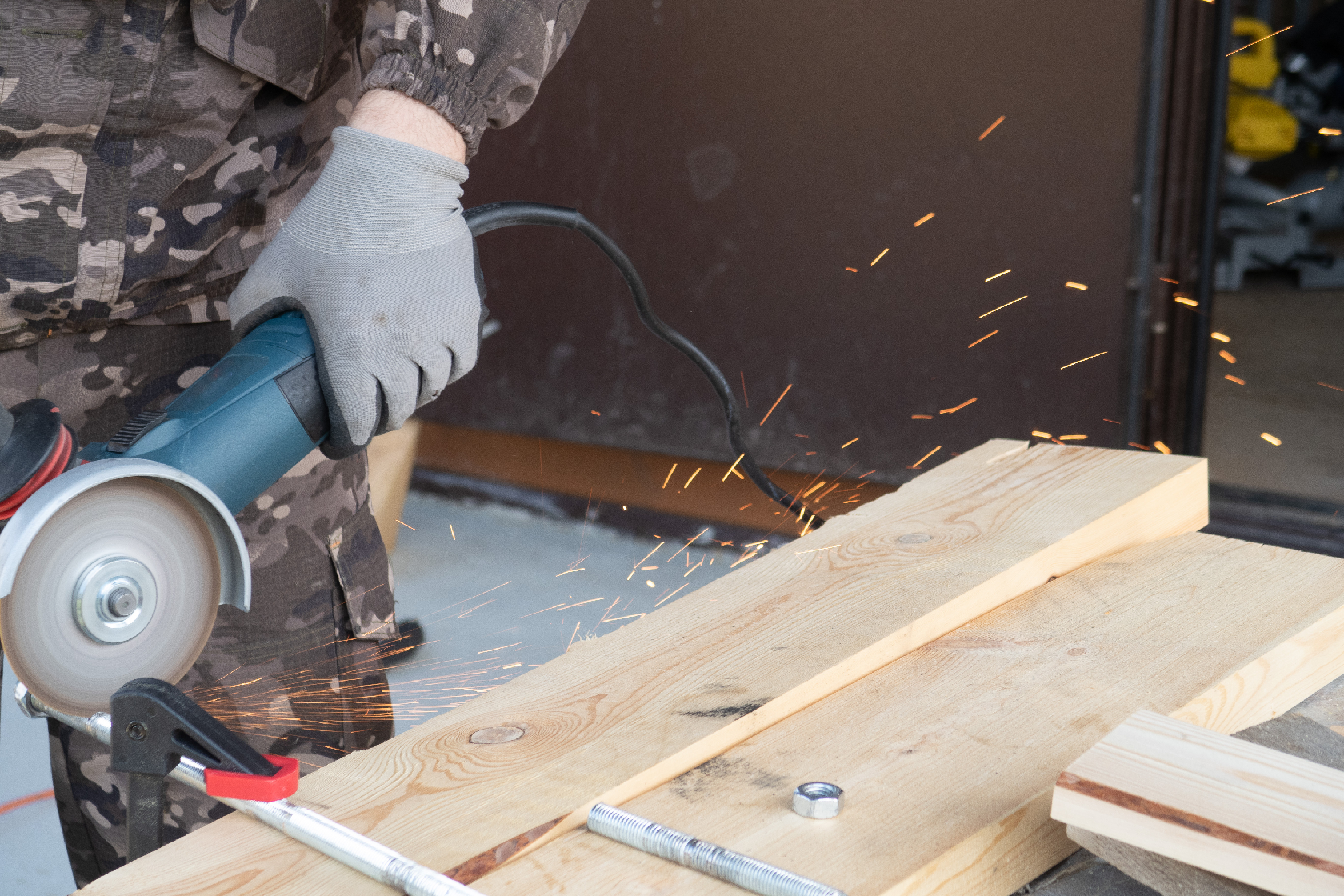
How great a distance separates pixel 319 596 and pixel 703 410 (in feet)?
7.84

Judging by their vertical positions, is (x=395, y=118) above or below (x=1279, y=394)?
above

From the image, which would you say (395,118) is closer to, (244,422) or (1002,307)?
(244,422)

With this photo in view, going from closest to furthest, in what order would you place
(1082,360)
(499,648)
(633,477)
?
(499,648) < (1082,360) < (633,477)

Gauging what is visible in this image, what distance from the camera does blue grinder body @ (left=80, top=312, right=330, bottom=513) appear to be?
1.05 meters

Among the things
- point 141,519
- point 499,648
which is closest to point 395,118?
point 141,519

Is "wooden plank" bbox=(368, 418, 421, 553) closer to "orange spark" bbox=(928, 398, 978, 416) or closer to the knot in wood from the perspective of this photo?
"orange spark" bbox=(928, 398, 978, 416)

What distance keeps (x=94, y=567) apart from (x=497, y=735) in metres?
0.36

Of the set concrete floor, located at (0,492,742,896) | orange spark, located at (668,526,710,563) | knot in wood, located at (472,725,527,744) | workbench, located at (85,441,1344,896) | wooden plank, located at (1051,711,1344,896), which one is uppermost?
wooden plank, located at (1051,711,1344,896)

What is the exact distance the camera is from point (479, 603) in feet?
11.0

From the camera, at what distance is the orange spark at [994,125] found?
3.08 metres

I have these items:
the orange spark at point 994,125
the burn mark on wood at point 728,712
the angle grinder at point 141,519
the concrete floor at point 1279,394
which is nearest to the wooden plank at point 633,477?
the orange spark at point 994,125

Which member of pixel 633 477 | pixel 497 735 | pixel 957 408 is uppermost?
pixel 497 735

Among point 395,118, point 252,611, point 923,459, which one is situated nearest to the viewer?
point 395,118

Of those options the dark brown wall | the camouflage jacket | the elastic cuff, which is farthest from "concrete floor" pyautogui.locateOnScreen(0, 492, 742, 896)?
the elastic cuff
